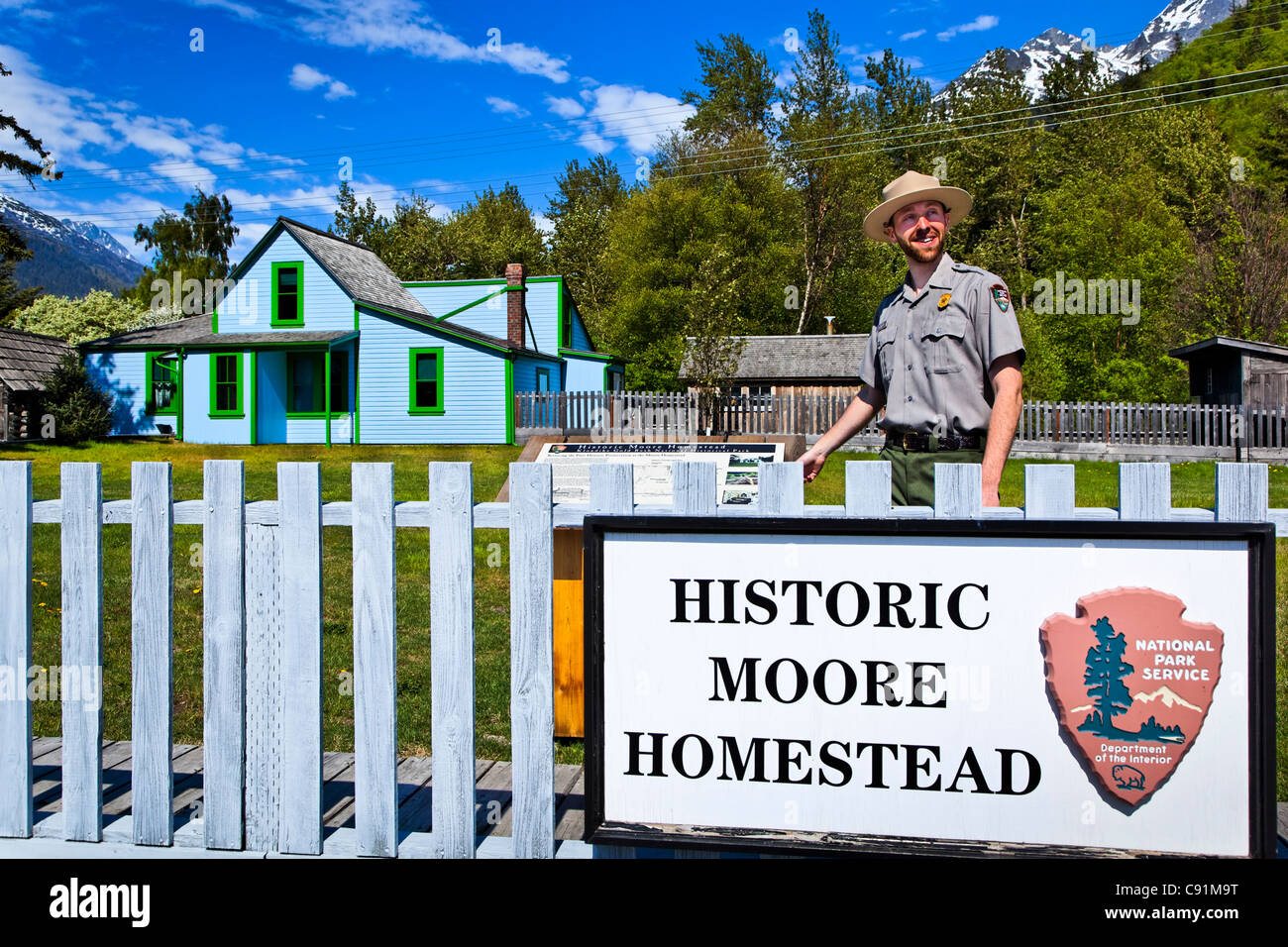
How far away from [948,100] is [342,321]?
42.8 meters

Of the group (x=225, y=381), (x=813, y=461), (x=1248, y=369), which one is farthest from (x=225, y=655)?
(x=225, y=381)

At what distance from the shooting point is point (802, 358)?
3678 centimetres

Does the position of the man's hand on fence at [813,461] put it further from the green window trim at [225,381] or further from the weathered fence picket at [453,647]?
the green window trim at [225,381]

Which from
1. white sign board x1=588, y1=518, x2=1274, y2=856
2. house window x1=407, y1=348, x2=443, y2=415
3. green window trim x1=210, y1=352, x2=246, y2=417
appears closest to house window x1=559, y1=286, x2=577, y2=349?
house window x1=407, y1=348, x2=443, y2=415

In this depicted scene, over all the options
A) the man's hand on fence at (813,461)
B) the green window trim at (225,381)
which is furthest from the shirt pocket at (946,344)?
the green window trim at (225,381)

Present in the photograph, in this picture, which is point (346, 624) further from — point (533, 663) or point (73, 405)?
point (73, 405)

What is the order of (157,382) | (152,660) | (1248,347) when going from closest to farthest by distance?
(152,660) → (1248,347) → (157,382)

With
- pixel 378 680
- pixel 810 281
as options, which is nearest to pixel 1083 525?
pixel 378 680

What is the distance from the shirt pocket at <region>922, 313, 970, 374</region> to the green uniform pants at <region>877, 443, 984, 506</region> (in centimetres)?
36

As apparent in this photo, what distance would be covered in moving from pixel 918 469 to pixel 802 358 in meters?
33.7

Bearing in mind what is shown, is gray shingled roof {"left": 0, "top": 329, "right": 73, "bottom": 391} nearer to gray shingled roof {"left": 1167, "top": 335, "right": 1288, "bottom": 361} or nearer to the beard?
the beard

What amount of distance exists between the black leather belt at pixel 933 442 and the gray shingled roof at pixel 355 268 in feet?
89.9

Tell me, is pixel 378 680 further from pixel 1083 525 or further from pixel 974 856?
pixel 1083 525

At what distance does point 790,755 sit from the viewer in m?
2.67
